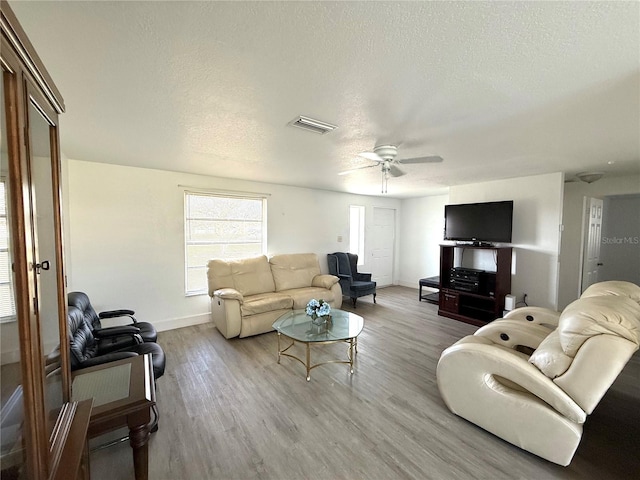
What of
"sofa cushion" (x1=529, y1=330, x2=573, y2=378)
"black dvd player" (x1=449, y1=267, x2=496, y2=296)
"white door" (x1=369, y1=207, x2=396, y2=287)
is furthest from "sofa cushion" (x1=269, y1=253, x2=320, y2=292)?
"sofa cushion" (x1=529, y1=330, x2=573, y2=378)

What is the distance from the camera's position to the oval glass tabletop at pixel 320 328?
2.71 metres

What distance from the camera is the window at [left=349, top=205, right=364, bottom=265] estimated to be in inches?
252

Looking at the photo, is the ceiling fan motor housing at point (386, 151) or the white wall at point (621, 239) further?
the white wall at point (621, 239)

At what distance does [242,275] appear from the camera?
4102 mm

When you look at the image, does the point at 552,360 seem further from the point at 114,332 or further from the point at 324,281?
the point at 114,332

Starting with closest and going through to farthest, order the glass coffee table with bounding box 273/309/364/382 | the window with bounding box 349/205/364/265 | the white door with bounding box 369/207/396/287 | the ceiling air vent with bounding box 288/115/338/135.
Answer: the ceiling air vent with bounding box 288/115/338/135, the glass coffee table with bounding box 273/309/364/382, the window with bounding box 349/205/364/265, the white door with bounding box 369/207/396/287

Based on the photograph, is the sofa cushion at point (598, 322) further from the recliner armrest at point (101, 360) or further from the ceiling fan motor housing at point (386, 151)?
the recliner armrest at point (101, 360)

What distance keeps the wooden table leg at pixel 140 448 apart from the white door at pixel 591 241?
231 inches

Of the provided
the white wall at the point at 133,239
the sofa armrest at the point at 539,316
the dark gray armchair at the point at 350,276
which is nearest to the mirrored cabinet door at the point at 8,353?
the white wall at the point at 133,239

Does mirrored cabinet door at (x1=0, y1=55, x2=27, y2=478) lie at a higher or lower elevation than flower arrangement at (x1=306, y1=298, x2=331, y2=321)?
higher

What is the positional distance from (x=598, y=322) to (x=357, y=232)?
5006 mm

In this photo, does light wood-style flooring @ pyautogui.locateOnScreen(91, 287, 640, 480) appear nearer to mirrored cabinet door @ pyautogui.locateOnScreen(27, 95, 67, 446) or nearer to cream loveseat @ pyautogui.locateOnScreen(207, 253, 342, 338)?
cream loveseat @ pyautogui.locateOnScreen(207, 253, 342, 338)

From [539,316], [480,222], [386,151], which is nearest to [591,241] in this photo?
[480,222]

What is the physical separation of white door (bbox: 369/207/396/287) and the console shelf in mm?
2117
